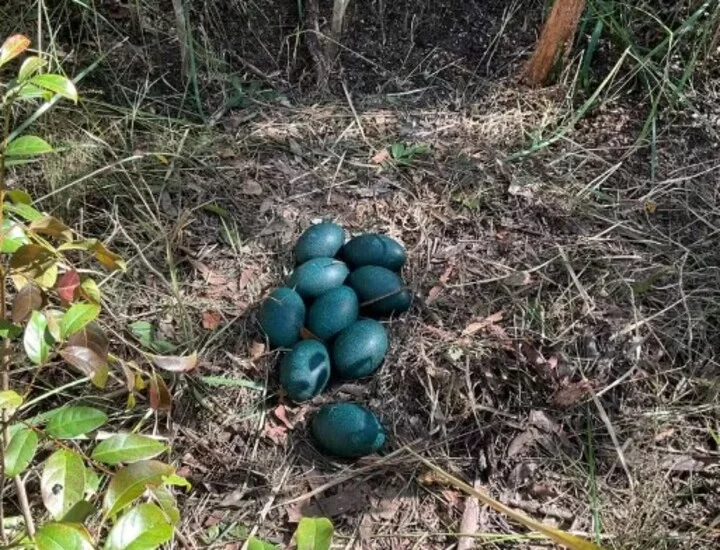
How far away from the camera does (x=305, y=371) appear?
6.15ft

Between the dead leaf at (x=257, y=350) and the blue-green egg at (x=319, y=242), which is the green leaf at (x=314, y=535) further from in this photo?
the blue-green egg at (x=319, y=242)

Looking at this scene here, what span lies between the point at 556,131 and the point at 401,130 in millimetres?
477

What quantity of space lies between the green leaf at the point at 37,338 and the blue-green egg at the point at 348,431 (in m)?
0.79

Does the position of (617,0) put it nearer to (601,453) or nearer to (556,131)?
(556,131)

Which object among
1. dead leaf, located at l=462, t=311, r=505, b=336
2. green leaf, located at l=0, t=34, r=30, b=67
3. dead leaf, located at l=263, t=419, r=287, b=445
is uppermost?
green leaf, located at l=0, t=34, r=30, b=67

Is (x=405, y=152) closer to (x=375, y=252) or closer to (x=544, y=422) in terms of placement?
(x=375, y=252)

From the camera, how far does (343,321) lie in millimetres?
1967

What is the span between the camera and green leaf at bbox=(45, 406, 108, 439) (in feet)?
3.75

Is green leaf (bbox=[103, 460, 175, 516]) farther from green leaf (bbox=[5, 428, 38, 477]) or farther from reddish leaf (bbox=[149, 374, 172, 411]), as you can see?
reddish leaf (bbox=[149, 374, 172, 411])

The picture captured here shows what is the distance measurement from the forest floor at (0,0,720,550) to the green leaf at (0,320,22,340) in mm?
600

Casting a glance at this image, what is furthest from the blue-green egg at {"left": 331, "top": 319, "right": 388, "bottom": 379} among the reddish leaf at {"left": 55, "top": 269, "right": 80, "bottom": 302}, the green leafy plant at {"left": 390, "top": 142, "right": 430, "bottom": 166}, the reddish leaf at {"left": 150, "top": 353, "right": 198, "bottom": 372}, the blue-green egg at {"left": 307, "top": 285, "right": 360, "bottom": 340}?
the reddish leaf at {"left": 55, "top": 269, "right": 80, "bottom": 302}

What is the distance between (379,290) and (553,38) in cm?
110

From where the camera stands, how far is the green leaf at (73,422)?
1.14 meters

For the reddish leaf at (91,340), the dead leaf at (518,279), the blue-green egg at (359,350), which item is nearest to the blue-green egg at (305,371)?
the blue-green egg at (359,350)
